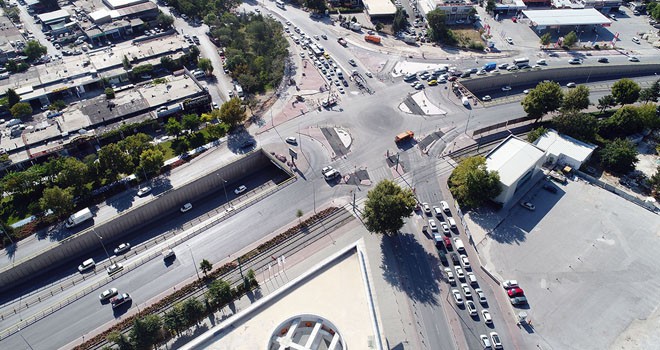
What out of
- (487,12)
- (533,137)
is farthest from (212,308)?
(487,12)

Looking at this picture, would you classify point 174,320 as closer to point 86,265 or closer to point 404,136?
point 86,265

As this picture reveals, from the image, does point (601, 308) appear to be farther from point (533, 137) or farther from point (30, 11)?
point (30, 11)

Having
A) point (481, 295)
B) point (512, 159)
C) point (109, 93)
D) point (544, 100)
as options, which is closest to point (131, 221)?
point (109, 93)

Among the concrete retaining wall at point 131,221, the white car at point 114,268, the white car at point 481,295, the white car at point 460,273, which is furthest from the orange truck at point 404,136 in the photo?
the white car at point 114,268

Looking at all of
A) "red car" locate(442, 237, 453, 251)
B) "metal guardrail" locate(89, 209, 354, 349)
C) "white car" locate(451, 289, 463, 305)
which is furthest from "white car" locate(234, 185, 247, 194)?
"white car" locate(451, 289, 463, 305)

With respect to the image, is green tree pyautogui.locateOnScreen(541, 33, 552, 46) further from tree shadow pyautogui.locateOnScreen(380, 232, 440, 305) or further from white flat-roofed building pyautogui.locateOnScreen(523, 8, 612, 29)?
tree shadow pyautogui.locateOnScreen(380, 232, 440, 305)

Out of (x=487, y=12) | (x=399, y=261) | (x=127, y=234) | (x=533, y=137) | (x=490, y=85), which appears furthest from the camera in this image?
(x=487, y=12)
